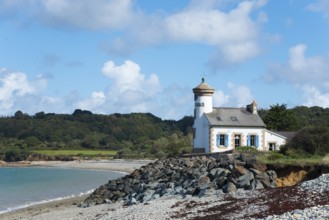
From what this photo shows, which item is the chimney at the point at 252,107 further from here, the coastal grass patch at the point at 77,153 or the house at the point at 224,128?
the coastal grass patch at the point at 77,153

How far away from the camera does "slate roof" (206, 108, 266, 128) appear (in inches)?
1646

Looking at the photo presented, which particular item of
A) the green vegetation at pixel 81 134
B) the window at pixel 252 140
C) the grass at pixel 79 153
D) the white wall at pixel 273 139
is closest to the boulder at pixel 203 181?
the window at pixel 252 140

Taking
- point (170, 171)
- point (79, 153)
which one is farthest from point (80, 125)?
point (170, 171)

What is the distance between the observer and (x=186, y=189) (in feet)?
82.8

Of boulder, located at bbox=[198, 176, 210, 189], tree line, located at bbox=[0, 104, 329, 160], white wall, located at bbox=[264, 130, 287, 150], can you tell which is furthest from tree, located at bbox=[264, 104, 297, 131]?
tree line, located at bbox=[0, 104, 329, 160]

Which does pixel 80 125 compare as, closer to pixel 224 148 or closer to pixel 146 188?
pixel 224 148

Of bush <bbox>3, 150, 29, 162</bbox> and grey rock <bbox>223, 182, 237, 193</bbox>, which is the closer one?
grey rock <bbox>223, 182, 237, 193</bbox>

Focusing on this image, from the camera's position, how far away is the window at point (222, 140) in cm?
4153

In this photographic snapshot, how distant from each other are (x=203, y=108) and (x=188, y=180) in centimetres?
1547

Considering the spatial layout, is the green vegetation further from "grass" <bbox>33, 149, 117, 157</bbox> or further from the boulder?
the boulder

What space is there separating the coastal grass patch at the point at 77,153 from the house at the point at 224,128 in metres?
79.2

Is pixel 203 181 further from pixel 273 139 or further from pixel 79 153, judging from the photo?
pixel 79 153

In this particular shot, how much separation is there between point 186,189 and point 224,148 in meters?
16.6

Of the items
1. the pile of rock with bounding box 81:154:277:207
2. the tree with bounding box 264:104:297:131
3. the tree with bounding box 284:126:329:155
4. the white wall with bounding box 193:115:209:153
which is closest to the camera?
the pile of rock with bounding box 81:154:277:207
